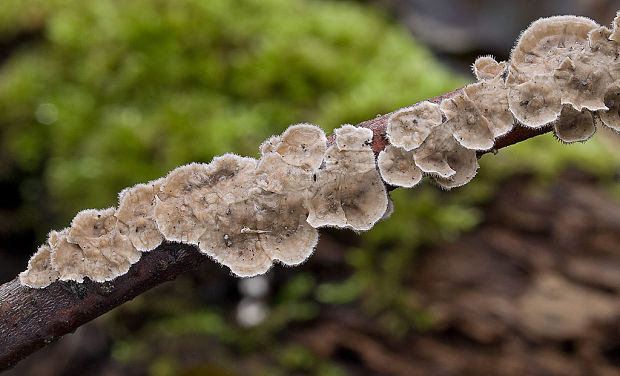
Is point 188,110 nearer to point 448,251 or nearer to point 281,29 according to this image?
point 281,29

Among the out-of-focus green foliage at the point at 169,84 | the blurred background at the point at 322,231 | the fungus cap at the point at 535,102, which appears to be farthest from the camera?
the out-of-focus green foliage at the point at 169,84

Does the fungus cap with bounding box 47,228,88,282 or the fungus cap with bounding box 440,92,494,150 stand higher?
the fungus cap with bounding box 440,92,494,150

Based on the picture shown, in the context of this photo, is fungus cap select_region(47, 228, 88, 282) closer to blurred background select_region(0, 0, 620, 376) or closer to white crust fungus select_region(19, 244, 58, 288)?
white crust fungus select_region(19, 244, 58, 288)

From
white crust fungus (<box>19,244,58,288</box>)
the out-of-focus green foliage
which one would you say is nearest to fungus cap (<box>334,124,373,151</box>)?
white crust fungus (<box>19,244,58,288</box>)

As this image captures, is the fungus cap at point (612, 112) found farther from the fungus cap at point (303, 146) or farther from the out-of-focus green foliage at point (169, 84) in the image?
the out-of-focus green foliage at point (169, 84)

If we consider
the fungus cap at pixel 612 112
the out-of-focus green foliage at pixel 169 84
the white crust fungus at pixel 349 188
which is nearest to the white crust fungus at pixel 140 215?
the white crust fungus at pixel 349 188

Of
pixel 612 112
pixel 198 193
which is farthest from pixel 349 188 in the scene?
pixel 612 112
